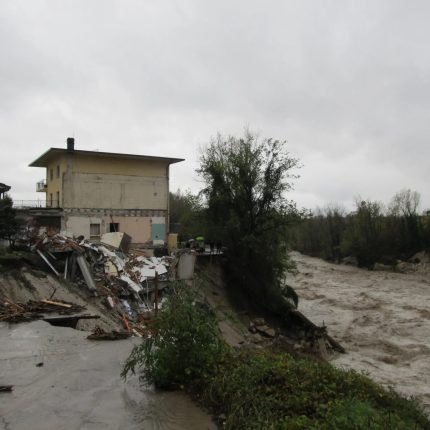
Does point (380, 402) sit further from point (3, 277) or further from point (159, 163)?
point (159, 163)

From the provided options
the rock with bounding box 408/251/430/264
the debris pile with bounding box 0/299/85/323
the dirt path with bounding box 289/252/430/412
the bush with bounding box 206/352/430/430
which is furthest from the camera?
the rock with bounding box 408/251/430/264

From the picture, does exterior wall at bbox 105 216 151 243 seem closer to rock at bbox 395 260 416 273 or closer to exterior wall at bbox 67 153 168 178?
exterior wall at bbox 67 153 168 178

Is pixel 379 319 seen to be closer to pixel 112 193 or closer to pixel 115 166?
pixel 112 193

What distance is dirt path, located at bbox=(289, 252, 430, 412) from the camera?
1859 cm

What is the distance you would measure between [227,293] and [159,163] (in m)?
11.5

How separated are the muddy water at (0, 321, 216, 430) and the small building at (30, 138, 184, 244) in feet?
72.1

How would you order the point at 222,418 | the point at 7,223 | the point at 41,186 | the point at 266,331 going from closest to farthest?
1. the point at 222,418
2. the point at 7,223
3. the point at 266,331
4. the point at 41,186

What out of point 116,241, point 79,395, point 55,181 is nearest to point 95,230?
point 55,181

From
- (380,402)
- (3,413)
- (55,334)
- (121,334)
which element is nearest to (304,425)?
(380,402)

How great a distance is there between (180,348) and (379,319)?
82.8ft

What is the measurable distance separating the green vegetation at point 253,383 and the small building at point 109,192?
83.1ft

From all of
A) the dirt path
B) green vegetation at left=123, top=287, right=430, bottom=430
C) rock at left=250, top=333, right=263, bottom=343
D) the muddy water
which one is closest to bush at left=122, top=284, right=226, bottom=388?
green vegetation at left=123, top=287, right=430, bottom=430

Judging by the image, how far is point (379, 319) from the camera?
29.0m

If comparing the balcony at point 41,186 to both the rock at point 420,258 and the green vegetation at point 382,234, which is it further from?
the rock at point 420,258
